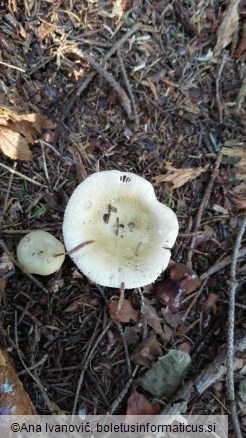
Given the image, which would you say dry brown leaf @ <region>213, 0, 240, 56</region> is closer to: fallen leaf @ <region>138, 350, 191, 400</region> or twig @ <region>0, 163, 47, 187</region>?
twig @ <region>0, 163, 47, 187</region>

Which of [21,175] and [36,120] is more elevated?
[36,120]

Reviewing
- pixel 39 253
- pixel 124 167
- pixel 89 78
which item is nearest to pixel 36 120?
pixel 89 78

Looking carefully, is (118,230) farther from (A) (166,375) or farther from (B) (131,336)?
(A) (166,375)

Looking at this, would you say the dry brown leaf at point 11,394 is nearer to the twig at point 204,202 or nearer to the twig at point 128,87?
the twig at point 204,202

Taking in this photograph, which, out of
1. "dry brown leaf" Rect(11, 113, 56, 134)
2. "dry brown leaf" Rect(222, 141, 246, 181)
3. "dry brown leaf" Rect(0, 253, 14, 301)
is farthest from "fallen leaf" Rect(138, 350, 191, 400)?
"dry brown leaf" Rect(11, 113, 56, 134)

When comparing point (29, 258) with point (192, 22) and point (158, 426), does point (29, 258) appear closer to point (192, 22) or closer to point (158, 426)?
point (158, 426)
